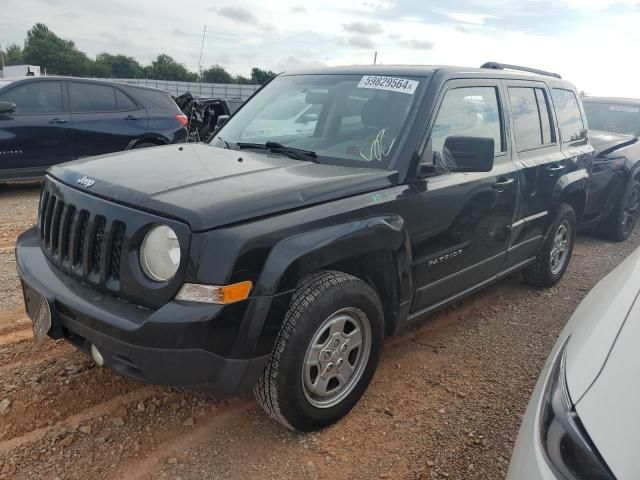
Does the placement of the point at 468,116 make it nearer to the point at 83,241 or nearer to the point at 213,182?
the point at 213,182

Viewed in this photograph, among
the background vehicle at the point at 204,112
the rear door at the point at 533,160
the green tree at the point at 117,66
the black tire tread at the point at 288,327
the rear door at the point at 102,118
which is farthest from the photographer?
the green tree at the point at 117,66

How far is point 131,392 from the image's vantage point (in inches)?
114

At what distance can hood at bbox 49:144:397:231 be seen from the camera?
2.23 meters

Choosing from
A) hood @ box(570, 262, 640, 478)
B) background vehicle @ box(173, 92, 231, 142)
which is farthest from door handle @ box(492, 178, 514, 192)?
background vehicle @ box(173, 92, 231, 142)

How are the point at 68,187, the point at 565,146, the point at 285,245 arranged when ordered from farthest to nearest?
the point at 565,146
the point at 68,187
the point at 285,245

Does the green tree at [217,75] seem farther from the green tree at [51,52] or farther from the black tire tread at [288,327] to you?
the black tire tread at [288,327]

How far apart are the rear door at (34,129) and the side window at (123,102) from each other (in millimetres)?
792

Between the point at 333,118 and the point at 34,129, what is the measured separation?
5.42m

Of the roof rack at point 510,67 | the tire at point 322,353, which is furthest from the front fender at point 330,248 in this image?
the roof rack at point 510,67

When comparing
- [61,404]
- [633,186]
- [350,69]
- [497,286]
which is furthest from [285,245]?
[633,186]

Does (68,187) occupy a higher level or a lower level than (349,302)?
higher

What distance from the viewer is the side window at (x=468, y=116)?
3203 mm

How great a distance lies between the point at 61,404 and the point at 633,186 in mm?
6992

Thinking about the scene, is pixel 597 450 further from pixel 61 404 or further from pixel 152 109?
pixel 152 109
